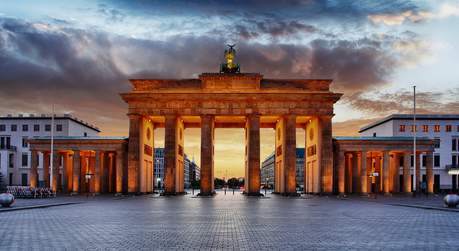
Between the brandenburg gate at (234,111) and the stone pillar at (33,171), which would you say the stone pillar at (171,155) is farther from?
the stone pillar at (33,171)

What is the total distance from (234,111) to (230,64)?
9.68 m

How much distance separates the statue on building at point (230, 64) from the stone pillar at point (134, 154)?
14318 millimetres

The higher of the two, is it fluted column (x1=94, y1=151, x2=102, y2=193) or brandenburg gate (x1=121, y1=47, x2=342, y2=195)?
brandenburg gate (x1=121, y1=47, x2=342, y2=195)

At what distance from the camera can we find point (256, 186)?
68812 millimetres

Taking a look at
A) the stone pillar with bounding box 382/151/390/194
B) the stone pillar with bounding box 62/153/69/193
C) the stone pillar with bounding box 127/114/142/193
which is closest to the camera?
the stone pillar with bounding box 127/114/142/193

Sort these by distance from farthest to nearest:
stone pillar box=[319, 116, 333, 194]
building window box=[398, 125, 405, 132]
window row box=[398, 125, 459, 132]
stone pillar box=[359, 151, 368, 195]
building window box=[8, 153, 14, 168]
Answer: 1. building window box=[8, 153, 14, 168]
2. window row box=[398, 125, 459, 132]
3. building window box=[398, 125, 405, 132]
4. stone pillar box=[359, 151, 368, 195]
5. stone pillar box=[319, 116, 333, 194]

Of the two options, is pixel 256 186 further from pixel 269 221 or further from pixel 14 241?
pixel 14 241

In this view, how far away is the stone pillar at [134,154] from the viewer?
69938 millimetres

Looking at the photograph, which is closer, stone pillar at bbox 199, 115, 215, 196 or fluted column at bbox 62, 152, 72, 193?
stone pillar at bbox 199, 115, 215, 196

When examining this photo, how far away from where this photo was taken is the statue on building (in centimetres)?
7606

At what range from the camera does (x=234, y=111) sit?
69.6 m

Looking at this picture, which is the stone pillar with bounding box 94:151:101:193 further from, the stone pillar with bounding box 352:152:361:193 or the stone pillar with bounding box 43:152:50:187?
the stone pillar with bounding box 352:152:361:193

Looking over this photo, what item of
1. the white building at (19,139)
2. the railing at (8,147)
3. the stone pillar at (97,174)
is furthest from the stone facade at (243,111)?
the railing at (8,147)

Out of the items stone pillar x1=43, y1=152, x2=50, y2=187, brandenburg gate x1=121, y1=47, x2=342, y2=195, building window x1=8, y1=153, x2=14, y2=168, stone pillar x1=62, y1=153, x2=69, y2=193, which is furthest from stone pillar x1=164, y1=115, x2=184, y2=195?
building window x1=8, y1=153, x2=14, y2=168
